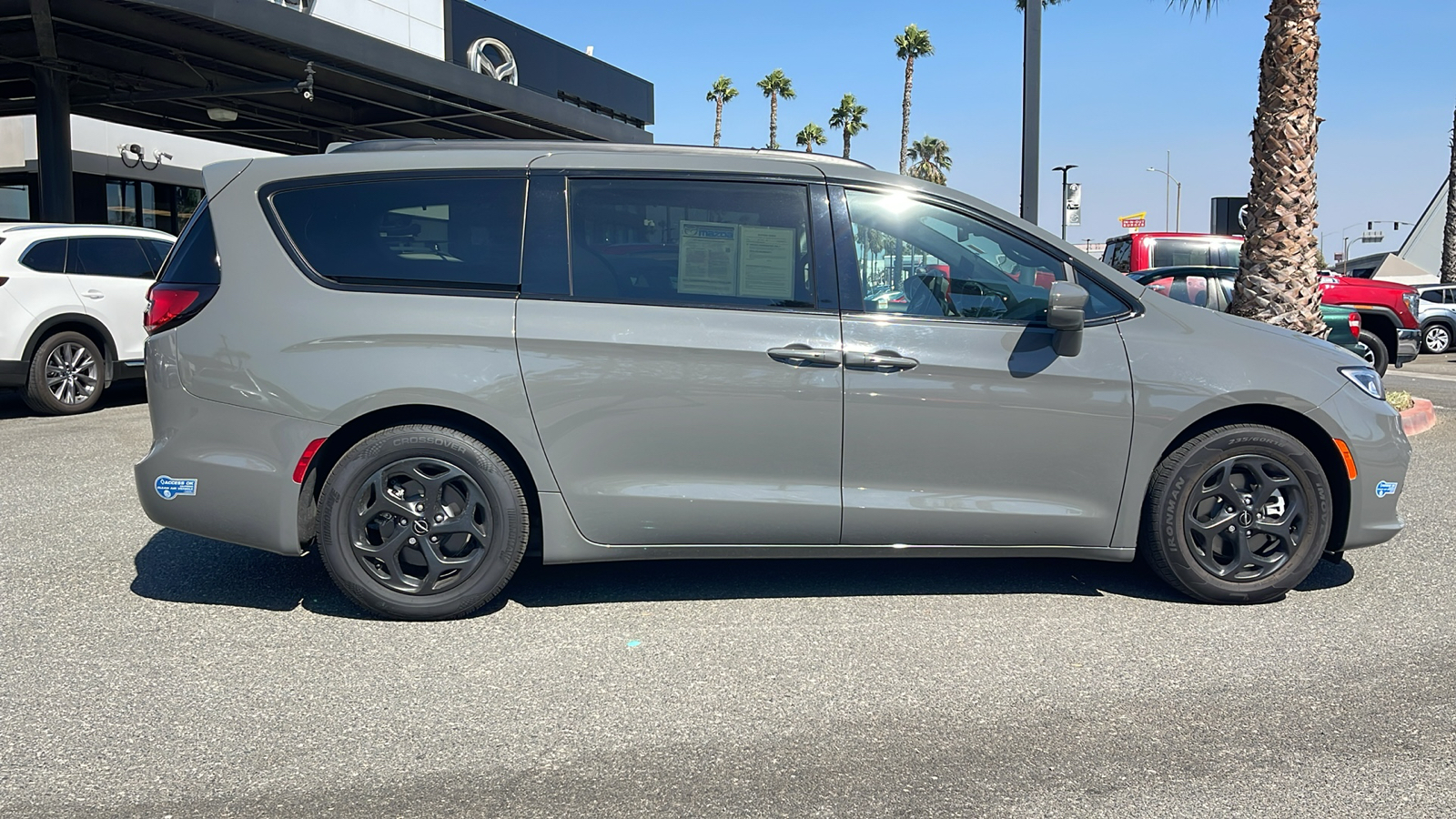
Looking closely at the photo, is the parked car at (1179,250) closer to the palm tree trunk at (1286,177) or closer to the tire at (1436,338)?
the palm tree trunk at (1286,177)

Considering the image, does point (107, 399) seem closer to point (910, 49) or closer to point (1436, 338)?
point (1436, 338)

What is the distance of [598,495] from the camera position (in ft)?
14.2

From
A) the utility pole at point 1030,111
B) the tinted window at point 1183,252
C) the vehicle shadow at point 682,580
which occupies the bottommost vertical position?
the vehicle shadow at point 682,580

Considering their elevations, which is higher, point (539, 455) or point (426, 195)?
point (426, 195)

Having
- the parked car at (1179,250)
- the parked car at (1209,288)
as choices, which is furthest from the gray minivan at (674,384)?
the parked car at (1179,250)

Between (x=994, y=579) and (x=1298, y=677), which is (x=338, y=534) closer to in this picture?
(x=994, y=579)

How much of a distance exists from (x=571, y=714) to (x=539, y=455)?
1.14 meters

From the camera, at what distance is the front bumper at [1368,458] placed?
4.52 metres

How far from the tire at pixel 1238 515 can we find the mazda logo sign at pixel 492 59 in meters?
23.0

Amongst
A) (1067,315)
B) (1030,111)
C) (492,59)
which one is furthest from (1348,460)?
(492,59)

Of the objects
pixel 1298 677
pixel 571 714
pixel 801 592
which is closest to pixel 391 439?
pixel 571 714

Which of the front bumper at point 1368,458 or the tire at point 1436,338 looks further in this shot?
the tire at point 1436,338

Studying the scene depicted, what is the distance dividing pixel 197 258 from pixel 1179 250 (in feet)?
50.8

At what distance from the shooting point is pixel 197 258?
4.39 metres
